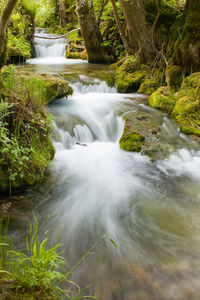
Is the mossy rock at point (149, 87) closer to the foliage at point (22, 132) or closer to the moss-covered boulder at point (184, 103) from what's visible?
the moss-covered boulder at point (184, 103)

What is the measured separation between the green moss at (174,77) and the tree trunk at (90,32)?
5.55 m

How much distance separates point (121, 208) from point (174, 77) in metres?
5.12

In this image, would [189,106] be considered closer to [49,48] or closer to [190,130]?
[190,130]

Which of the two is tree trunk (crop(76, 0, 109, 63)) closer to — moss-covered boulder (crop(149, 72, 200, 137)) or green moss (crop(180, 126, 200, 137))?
moss-covered boulder (crop(149, 72, 200, 137))

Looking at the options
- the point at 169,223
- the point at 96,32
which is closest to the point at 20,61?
the point at 96,32

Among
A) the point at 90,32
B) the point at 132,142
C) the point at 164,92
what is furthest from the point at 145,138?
the point at 90,32

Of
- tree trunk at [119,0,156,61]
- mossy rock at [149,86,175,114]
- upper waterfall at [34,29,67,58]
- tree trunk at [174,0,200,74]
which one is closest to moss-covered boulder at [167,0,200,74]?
tree trunk at [174,0,200,74]

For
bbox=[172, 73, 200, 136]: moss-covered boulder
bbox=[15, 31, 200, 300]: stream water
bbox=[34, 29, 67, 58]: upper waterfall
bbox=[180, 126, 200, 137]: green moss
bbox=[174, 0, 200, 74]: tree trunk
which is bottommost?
bbox=[15, 31, 200, 300]: stream water

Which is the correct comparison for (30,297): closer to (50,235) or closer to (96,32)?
(50,235)

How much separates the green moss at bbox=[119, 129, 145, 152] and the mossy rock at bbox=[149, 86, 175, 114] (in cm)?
185

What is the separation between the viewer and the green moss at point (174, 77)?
6617mm

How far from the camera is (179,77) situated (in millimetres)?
6609

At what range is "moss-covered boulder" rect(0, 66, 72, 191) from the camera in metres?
2.73

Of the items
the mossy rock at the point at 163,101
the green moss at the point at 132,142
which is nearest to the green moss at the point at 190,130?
the mossy rock at the point at 163,101
